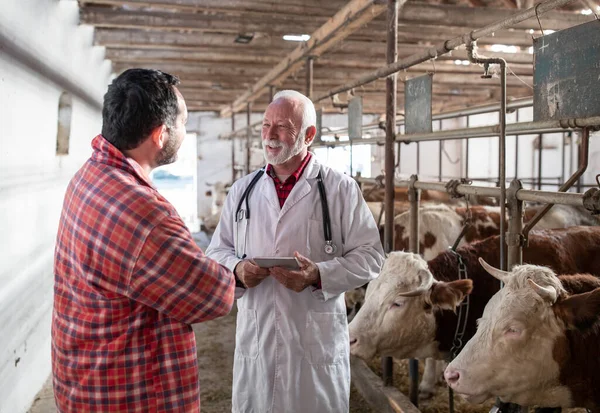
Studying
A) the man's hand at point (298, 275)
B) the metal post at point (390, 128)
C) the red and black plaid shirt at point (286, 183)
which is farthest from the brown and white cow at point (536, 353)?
the metal post at point (390, 128)

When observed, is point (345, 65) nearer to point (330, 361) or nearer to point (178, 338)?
point (330, 361)

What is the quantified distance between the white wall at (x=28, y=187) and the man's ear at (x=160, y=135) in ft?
6.75

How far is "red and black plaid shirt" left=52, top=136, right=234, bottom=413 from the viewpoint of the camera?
5.45ft

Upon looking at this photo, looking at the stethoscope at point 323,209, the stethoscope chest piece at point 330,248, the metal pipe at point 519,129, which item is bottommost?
the stethoscope chest piece at point 330,248

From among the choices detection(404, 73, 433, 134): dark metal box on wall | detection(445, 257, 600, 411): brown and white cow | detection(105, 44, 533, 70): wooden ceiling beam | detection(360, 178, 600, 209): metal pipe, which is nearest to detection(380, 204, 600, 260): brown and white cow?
detection(404, 73, 433, 134): dark metal box on wall

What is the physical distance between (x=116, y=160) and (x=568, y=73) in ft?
5.86

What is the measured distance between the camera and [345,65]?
340 inches

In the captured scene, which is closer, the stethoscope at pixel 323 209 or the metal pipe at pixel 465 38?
the metal pipe at pixel 465 38

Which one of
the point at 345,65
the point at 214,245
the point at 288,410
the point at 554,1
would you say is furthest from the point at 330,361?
the point at 345,65

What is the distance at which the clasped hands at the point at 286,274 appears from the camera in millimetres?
2355

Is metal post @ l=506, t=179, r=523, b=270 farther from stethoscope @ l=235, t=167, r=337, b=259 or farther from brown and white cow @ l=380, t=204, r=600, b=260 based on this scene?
brown and white cow @ l=380, t=204, r=600, b=260

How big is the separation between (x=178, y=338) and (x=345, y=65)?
24.2ft

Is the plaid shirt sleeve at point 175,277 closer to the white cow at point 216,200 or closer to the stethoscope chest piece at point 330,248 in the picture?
the stethoscope chest piece at point 330,248

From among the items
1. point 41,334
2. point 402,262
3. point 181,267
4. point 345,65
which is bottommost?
point 41,334
